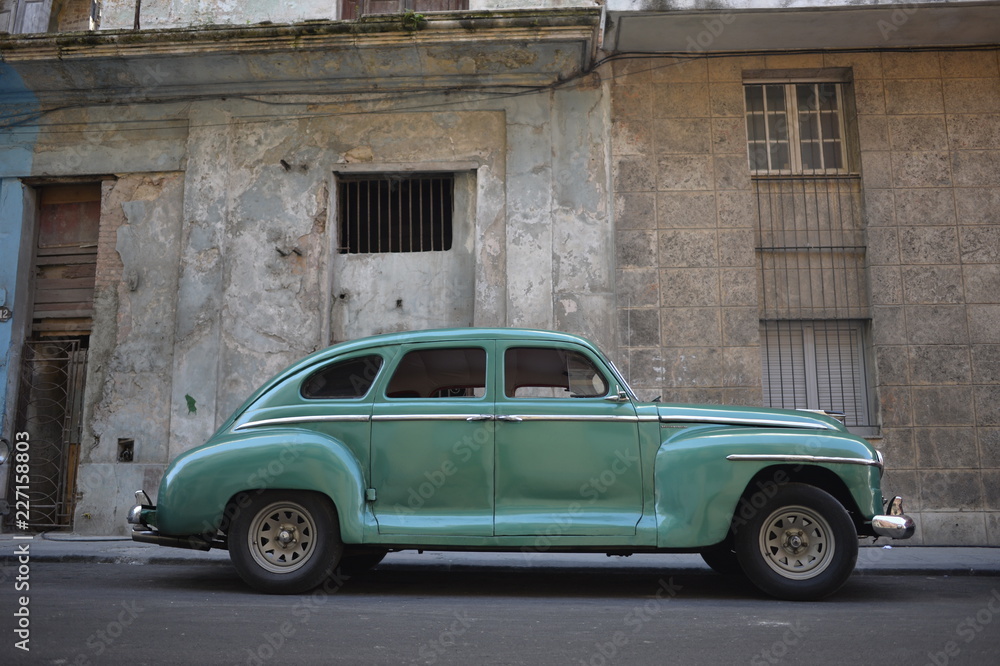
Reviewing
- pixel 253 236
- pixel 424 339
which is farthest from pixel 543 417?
pixel 253 236

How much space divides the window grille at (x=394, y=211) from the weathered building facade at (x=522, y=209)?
0.03m

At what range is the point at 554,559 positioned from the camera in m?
7.60

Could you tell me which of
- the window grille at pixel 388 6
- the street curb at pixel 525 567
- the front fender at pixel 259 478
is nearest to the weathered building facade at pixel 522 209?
the window grille at pixel 388 6

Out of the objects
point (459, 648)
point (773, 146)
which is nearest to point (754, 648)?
point (459, 648)

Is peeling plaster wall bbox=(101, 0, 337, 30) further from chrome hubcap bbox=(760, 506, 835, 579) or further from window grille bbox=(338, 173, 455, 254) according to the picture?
chrome hubcap bbox=(760, 506, 835, 579)

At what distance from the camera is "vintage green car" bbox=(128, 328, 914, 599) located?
5.52 metres

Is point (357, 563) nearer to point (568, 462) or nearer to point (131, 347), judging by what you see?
point (568, 462)

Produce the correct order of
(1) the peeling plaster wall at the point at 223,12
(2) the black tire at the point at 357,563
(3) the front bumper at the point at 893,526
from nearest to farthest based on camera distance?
(3) the front bumper at the point at 893,526 → (2) the black tire at the point at 357,563 → (1) the peeling plaster wall at the point at 223,12

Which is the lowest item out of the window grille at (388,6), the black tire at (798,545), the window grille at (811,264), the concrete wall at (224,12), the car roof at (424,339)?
the black tire at (798,545)

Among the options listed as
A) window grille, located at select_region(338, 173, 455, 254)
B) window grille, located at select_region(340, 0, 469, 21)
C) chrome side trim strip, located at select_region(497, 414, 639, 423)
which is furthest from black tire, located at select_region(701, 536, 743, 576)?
window grille, located at select_region(340, 0, 469, 21)

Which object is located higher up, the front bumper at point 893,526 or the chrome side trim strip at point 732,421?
the chrome side trim strip at point 732,421

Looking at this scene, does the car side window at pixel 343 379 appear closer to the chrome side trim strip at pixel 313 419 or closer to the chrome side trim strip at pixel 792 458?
the chrome side trim strip at pixel 313 419

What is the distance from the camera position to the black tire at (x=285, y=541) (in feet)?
18.3

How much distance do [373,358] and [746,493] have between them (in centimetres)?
263
